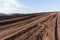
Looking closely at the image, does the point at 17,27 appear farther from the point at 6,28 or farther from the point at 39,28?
the point at 39,28

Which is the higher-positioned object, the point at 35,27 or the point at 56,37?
the point at 35,27

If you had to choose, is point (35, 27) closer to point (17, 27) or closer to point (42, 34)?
point (42, 34)

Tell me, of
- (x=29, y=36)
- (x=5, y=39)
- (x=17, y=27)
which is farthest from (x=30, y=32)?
(x=5, y=39)

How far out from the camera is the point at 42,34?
11.9 ft

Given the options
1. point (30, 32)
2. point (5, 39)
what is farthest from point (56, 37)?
point (5, 39)

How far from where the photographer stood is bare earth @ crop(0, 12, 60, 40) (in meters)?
2.77

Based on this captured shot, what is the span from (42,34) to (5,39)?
1.32 m

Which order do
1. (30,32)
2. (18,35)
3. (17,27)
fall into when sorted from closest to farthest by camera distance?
→ (18,35)
(17,27)
(30,32)

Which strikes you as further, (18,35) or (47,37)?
(47,37)

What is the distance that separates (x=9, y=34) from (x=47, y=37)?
4.42 feet

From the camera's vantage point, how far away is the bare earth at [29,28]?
277 centimetres

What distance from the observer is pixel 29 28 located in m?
3.29

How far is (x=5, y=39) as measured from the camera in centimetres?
247

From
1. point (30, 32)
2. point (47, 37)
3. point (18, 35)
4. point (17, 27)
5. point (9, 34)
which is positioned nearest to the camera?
point (9, 34)
